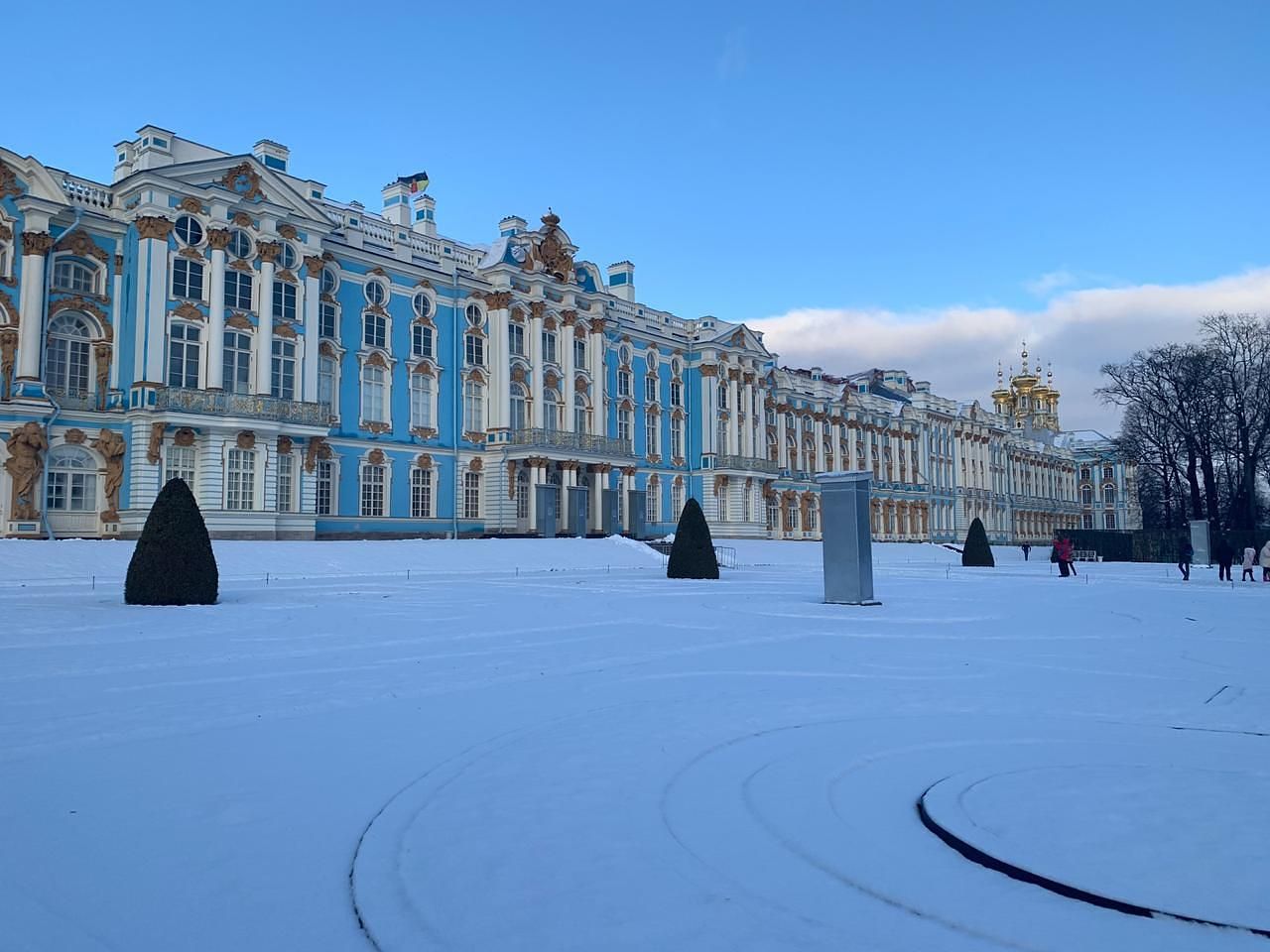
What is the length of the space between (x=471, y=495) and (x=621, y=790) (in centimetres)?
3852

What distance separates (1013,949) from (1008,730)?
3.62 metres

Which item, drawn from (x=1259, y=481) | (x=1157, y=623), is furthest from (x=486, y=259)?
(x=1259, y=481)

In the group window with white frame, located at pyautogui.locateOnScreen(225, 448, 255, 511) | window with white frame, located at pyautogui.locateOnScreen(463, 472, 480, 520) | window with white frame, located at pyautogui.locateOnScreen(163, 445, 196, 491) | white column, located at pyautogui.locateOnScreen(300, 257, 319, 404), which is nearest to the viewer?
window with white frame, located at pyautogui.locateOnScreen(163, 445, 196, 491)

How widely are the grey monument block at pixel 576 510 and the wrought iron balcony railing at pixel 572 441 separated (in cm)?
202

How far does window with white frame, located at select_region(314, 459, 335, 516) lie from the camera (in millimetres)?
36812

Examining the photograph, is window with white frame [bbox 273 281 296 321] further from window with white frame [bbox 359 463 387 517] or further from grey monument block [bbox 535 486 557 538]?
grey monument block [bbox 535 486 557 538]

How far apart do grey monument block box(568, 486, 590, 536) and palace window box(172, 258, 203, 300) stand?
18812mm

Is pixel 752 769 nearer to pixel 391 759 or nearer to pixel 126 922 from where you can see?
pixel 391 759

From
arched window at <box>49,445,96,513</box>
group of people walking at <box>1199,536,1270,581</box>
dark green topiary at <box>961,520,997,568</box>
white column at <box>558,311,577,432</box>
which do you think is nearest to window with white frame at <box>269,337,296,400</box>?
arched window at <box>49,445,96,513</box>

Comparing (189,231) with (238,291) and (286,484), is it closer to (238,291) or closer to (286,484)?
(238,291)

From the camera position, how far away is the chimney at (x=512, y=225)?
4600 centimetres

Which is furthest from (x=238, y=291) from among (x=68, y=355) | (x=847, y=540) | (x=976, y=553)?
(x=976, y=553)

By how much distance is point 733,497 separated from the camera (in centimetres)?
5634

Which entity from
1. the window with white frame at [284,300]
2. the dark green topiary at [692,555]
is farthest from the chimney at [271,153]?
the dark green topiary at [692,555]
